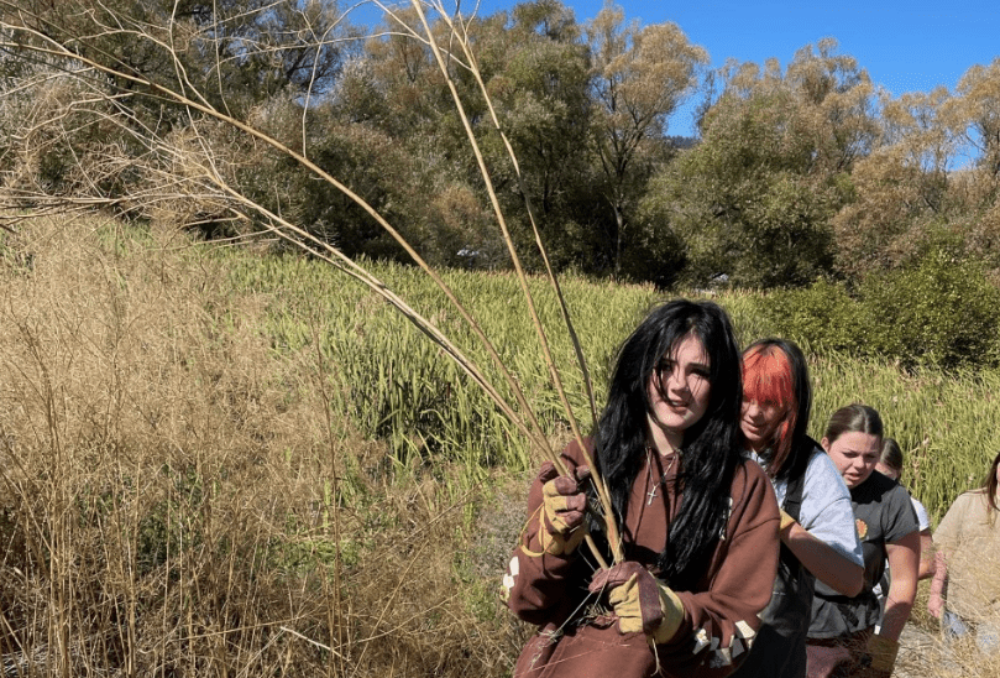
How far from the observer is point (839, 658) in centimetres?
209

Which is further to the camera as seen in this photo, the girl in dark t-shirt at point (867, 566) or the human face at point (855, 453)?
the human face at point (855, 453)

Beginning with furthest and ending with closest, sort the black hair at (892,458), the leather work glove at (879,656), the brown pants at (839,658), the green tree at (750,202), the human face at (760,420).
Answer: the green tree at (750,202) → the black hair at (892,458) → the leather work glove at (879,656) → the brown pants at (839,658) → the human face at (760,420)

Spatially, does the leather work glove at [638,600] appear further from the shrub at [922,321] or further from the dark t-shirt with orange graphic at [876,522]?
the shrub at [922,321]

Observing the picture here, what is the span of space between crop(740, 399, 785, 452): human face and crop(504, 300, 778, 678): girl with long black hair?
1.34 feet

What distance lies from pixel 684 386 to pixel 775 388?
500mm

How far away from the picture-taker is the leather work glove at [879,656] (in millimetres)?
2205

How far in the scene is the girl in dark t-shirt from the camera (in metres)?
2.12

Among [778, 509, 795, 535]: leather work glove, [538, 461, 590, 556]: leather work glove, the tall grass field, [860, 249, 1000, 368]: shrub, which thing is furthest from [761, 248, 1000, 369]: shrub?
[538, 461, 590, 556]: leather work glove

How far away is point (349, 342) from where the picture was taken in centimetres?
564

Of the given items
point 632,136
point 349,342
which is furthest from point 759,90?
point 349,342

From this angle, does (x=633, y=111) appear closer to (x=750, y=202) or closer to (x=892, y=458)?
(x=750, y=202)

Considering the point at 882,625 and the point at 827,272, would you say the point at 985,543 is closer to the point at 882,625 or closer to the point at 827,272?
the point at 882,625

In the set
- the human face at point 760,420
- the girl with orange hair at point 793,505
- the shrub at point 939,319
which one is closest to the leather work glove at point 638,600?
the girl with orange hair at point 793,505

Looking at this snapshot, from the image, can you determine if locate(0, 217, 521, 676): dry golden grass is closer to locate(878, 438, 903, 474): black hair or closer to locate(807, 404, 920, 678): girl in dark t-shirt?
locate(807, 404, 920, 678): girl in dark t-shirt
